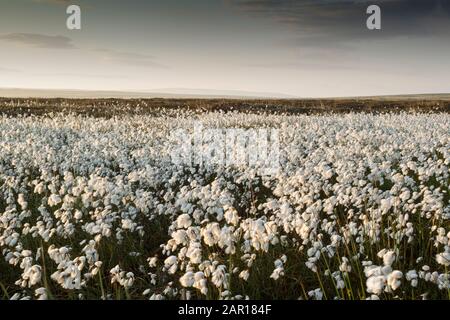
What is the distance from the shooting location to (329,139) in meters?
A: 13.5

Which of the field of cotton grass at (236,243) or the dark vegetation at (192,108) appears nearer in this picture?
the field of cotton grass at (236,243)

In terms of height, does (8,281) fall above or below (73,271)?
below

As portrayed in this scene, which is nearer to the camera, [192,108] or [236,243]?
[236,243]

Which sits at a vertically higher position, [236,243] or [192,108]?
[192,108]

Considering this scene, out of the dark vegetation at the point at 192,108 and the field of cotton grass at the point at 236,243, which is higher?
the dark vegetation at the point at 192,108

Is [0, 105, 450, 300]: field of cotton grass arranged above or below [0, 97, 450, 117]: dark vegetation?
below

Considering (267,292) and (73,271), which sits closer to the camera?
(73,271)

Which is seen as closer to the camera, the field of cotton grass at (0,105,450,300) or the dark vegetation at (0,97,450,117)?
the field of cotton grass at (0,105,450,300)
